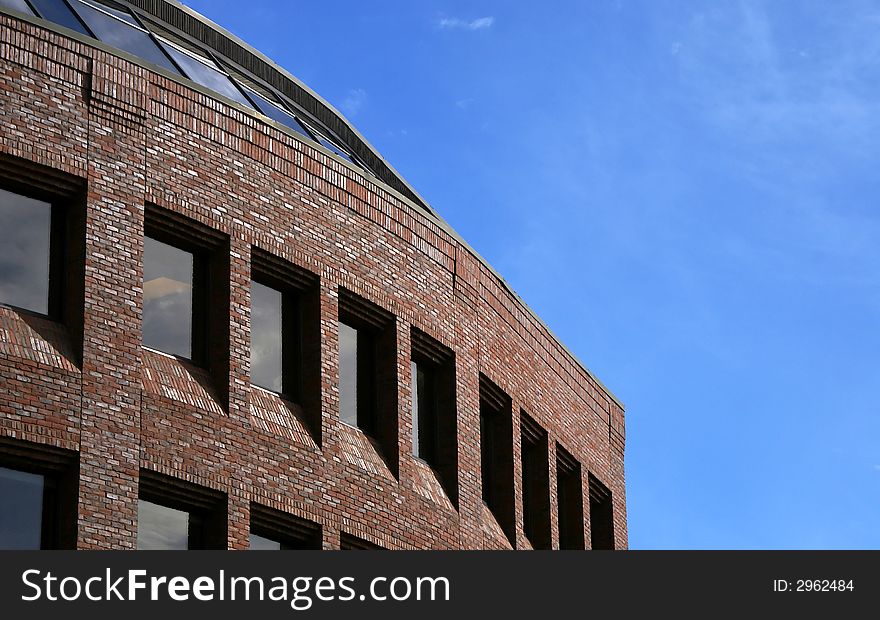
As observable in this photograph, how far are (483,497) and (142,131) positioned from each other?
10.1 meters

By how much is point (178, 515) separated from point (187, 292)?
352 centimetres

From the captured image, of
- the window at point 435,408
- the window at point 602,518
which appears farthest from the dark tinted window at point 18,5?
the window at point 602,518

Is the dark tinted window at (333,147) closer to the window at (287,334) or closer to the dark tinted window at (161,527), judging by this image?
the window at (287,334)

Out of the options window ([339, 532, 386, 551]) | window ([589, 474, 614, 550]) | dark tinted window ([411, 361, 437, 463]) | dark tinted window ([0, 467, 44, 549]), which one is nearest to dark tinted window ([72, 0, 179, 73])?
dark tinted window ([411, 361, 437, 463])

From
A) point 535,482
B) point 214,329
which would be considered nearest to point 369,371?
point 214,329

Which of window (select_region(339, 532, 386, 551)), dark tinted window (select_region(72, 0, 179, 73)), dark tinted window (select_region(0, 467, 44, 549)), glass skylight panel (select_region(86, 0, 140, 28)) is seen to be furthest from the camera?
glass skylight panel (select_region(86, 0, 140, 28))

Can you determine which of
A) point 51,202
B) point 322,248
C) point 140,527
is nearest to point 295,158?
point 322,248

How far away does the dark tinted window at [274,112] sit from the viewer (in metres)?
32.2

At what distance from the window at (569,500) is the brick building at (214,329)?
3.09 metres

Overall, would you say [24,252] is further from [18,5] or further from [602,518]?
[602,518]

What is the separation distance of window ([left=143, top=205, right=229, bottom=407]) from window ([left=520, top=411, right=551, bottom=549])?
852cm

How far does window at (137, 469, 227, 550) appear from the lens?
82.0 ft

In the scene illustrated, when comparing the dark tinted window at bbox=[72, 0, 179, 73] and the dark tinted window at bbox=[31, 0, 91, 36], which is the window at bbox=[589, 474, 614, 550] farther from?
the dark tinted window at bbox=[31, 0, 91, 36]
